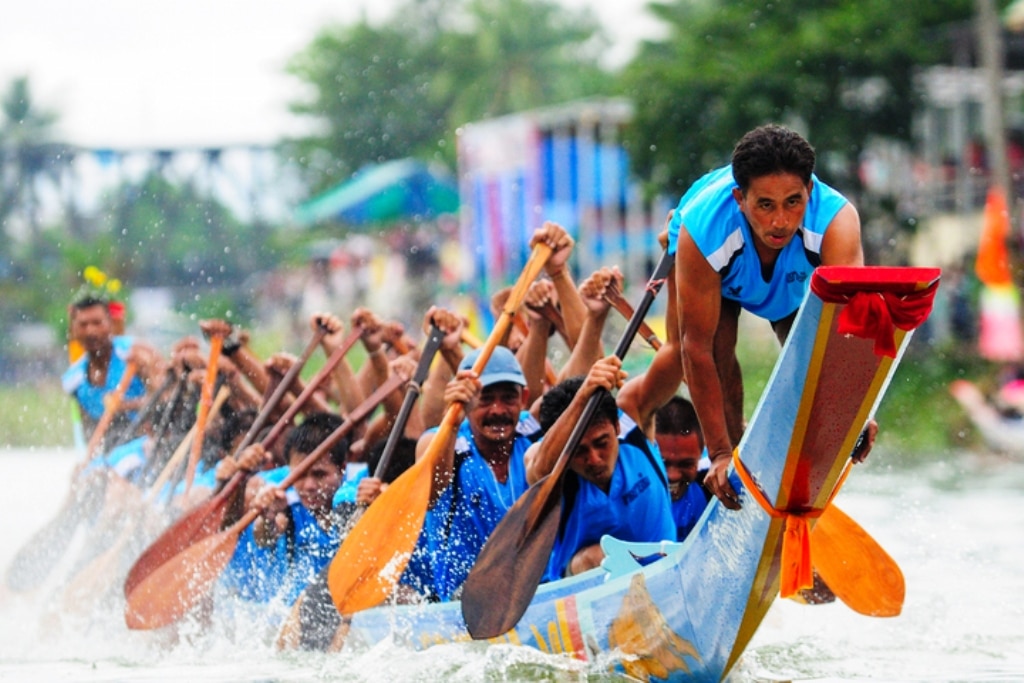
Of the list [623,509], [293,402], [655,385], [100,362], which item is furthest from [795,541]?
[100,362]

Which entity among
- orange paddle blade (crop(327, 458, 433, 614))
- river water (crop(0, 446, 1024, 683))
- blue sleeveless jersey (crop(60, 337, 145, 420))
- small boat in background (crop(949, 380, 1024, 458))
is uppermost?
blue sleeveless jersey (crop(60, 337, 145, 420))

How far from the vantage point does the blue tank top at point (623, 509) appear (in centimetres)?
479

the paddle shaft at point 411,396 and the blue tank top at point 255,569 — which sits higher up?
the paddle shaft at point 411,396

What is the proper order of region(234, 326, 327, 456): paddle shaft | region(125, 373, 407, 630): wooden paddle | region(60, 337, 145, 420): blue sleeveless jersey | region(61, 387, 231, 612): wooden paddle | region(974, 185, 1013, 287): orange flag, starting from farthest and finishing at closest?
region(974, 185, 1013, 287): orange flag
region(60, 337, 145, 420): blue sleeveless jersey
region(61, 387, 231, 612): wooden paddle
region(234, 326, 327, 456): paddle shaft
region(125, 373, 407, 630): wooden paddle

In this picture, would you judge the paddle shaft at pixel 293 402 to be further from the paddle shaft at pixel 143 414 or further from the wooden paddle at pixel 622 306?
the wooden paddle at pixel 622 306

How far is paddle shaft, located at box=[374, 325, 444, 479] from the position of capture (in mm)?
5453

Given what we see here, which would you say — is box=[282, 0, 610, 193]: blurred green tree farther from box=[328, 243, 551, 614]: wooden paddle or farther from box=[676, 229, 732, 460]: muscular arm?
box=[676, 229, 732, 460]: muscular arm

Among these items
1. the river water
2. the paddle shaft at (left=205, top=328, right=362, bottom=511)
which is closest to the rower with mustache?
the river water

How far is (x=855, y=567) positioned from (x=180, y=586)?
8.42 ft

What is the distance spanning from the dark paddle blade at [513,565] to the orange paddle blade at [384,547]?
0.46 m

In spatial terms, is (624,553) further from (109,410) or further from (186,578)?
(109,410)

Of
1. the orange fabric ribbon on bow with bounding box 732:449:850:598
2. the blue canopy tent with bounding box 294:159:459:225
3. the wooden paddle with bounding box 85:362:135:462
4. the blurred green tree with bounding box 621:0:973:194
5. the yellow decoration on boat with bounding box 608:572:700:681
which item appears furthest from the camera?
the blue canopy tent with bounding box 294:159:459:225

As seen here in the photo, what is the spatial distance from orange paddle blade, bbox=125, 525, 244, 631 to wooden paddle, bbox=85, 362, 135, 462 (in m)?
1.61

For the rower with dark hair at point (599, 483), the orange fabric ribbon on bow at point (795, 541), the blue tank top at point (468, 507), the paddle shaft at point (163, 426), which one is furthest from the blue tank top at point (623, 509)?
the paddle shaft at point (163, 426)
